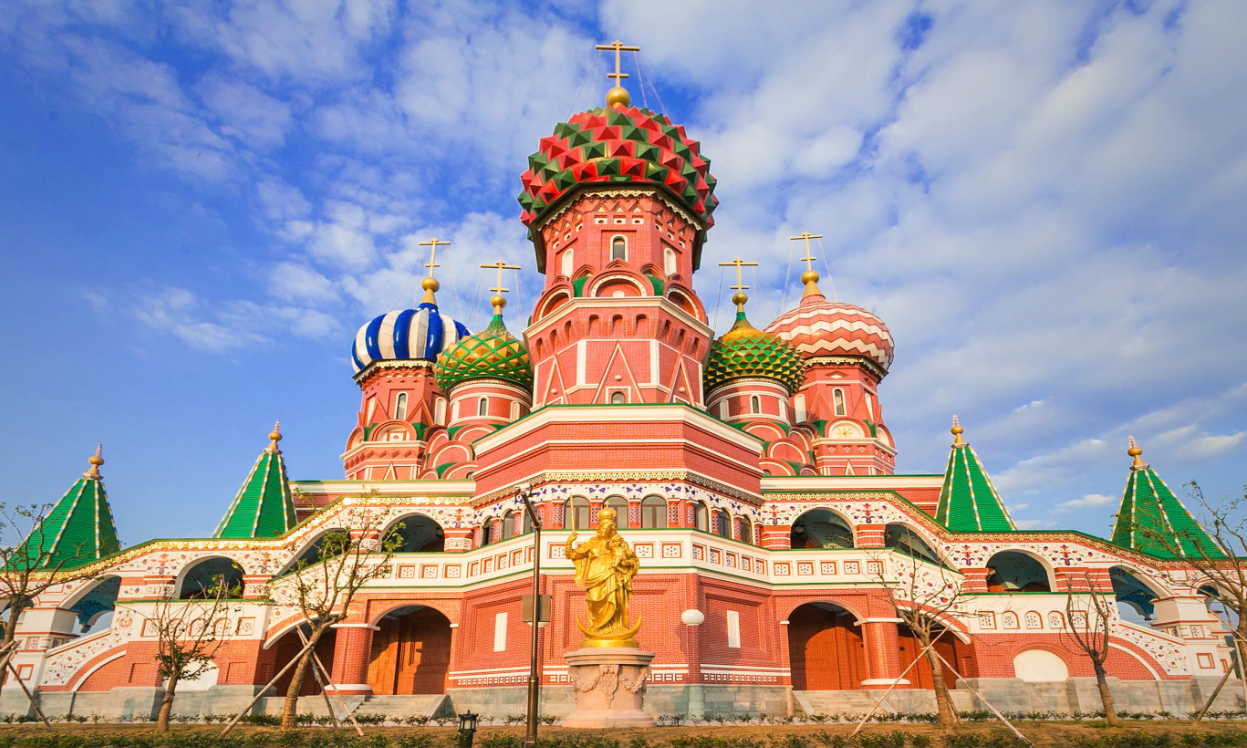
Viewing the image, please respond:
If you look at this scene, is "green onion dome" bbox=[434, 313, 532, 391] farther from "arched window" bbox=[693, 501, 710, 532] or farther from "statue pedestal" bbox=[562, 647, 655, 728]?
"statue pedestal" bbox=[562, 647, 655, 728]

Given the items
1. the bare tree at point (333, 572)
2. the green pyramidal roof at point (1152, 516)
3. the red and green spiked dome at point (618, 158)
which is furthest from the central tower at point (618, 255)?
the green pyramidal roof at point (1152, 516)

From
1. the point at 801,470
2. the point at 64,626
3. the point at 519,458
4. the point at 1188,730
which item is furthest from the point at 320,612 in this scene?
the point at 801,470

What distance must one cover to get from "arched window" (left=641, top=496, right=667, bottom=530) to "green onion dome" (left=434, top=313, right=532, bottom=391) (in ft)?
38.8

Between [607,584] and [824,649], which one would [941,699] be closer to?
[607,584]

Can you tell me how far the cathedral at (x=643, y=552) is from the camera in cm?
1886

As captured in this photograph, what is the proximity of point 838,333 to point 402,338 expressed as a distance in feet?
62.2

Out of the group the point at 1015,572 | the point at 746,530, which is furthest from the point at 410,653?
the point at 1015,572

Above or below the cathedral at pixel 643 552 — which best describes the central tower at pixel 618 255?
above

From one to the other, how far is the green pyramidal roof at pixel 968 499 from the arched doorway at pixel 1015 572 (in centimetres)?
169

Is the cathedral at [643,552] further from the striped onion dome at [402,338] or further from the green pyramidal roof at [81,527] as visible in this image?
the striped onion dome at [402,338]

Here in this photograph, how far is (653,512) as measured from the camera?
20.4 m

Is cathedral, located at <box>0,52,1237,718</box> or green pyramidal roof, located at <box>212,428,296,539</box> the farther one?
green pyramidal roof, located at <box>212,428,296,539</box>

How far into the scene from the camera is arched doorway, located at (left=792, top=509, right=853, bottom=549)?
85.4 feet

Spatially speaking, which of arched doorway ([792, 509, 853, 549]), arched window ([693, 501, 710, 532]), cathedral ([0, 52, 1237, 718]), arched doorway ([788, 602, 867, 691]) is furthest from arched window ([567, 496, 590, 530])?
arched doorway ([792, 509, 853, 549])
